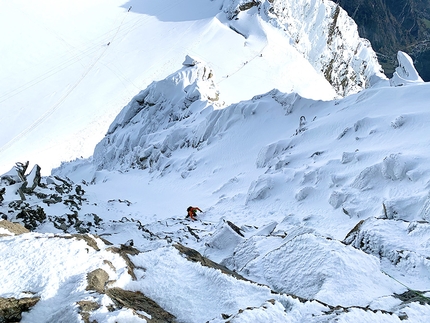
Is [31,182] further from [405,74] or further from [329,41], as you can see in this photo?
[329,41]

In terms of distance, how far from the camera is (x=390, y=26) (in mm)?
161625

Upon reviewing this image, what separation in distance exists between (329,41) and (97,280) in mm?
70091

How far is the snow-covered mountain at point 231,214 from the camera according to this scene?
15.1 ft

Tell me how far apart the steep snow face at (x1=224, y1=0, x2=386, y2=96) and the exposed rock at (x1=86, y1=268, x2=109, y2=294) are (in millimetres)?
54793

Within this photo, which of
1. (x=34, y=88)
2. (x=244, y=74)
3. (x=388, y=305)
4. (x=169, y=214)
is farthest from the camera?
(x=244, y=74)

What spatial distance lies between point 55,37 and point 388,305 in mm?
46662

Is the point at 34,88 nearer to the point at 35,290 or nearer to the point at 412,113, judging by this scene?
the point at 412,113

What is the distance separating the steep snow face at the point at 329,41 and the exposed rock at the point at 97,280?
54.8 metres

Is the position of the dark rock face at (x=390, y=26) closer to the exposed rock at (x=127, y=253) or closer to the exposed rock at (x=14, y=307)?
the exposed rock at (x=127, y=253)

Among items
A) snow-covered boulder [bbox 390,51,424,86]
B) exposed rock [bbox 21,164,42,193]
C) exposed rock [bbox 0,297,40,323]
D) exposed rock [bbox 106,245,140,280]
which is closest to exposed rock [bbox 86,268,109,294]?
exposed rock [bbox 106,245,140,280]

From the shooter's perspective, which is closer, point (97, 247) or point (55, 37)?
point (97, 247)

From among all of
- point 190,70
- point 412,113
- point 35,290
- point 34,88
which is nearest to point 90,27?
point 34,88

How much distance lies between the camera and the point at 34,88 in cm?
3788

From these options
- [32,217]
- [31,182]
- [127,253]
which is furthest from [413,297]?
[31,182]
